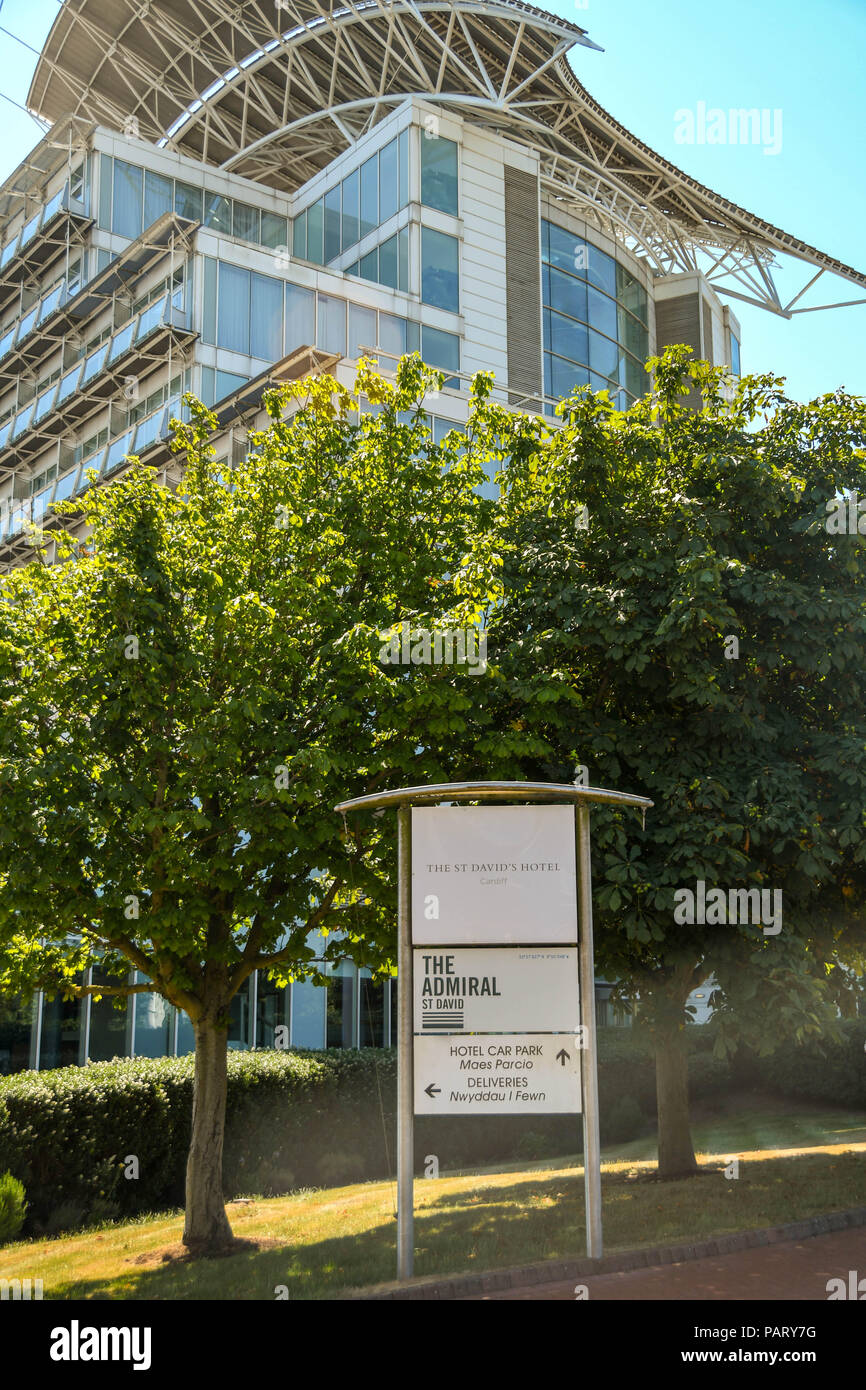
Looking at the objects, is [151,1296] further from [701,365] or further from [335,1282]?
[701,365]

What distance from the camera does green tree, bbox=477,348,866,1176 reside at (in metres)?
13.0

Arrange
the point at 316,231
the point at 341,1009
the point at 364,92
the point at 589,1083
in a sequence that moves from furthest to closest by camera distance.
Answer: the point at 364,92 → the point at 316,231 → the point at 341,1009 → the point at 589,1083

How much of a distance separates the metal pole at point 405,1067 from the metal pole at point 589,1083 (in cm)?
159

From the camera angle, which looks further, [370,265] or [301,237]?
[301,237]

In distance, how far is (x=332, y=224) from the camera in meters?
39.2

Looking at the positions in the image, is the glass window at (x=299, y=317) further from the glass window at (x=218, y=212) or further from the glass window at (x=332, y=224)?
the glass window at (x=218, y=212)

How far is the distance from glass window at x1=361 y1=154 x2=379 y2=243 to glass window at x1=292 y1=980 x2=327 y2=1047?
75.0 feet

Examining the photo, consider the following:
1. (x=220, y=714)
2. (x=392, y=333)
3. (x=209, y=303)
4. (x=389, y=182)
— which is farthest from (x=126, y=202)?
(x=220, y=714)

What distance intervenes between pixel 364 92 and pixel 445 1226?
148 ft

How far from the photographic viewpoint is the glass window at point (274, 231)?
41625 millimetres

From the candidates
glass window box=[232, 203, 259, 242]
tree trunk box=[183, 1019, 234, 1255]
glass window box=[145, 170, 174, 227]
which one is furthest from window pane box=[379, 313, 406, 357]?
tree trunk box=[183, 1019, 234, 1255]

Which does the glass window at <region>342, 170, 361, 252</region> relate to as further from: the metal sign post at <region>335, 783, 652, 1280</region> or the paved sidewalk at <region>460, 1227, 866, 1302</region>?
the paved sidewalk at <region>460, 1227, 866, 1302</region>

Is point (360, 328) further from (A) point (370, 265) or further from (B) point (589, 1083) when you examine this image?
(B) point (589, 1083)
